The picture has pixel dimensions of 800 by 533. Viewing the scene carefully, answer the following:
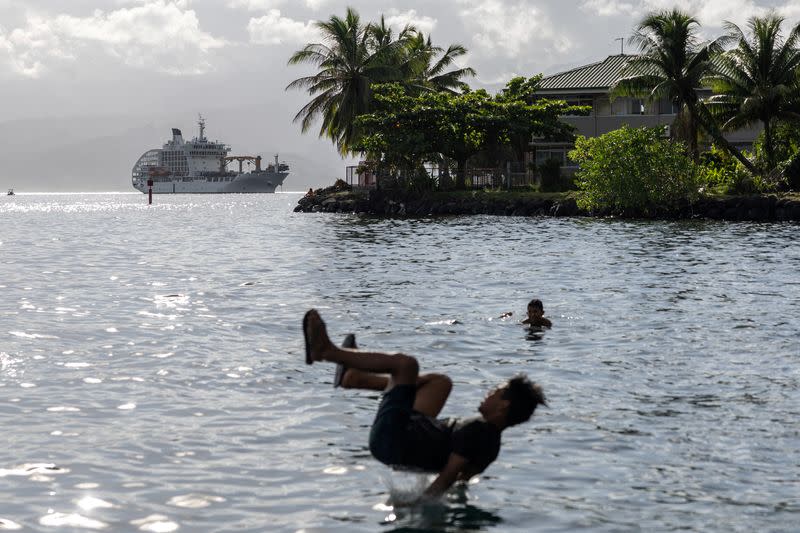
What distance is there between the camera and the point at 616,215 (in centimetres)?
5894

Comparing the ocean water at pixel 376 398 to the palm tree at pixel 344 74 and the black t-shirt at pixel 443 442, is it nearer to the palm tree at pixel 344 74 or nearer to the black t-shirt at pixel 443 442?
the black t-shirt at pixel 443 442

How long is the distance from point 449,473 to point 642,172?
164ft

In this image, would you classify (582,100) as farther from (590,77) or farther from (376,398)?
(376,398)

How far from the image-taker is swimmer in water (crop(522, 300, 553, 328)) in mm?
16609

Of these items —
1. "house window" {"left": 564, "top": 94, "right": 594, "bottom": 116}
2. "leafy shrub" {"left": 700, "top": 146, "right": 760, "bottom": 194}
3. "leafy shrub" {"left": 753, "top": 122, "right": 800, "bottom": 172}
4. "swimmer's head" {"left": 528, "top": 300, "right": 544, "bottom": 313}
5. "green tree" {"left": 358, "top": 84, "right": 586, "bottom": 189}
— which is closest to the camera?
"swimmer's head" {"left": 528, "top": 300, "right": 544, "bottom": 313}

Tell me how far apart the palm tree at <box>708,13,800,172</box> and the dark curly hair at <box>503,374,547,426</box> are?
5319cm

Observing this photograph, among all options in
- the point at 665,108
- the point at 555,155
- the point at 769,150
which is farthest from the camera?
the point at 555,155

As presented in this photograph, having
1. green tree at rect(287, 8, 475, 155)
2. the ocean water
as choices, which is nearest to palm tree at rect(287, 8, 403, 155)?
green tree at rect(287, 8, 475, 155)

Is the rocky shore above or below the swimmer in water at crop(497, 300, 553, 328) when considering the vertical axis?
above

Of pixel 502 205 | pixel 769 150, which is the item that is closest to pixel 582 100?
pixel 502 205

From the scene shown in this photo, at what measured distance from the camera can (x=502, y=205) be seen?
215 feet

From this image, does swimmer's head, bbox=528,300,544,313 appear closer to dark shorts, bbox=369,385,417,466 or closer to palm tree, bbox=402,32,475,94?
dark shorts, bbox=369,385,417,466

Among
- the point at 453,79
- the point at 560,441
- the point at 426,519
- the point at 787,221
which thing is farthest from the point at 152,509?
the point at 453,79

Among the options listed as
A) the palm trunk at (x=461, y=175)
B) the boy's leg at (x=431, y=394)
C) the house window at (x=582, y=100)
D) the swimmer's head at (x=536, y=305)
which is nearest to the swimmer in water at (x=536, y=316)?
the swimmer's head at (x=536, y=305)
